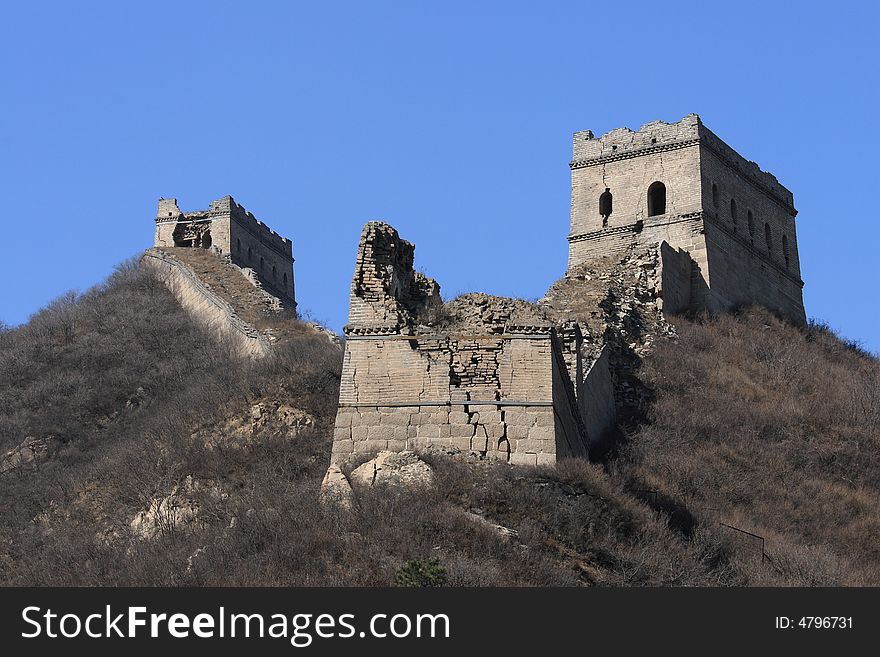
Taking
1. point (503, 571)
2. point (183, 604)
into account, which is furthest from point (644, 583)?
point (183, 604)

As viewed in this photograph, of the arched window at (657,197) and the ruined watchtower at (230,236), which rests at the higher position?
the ruined watchtower at (230,236)

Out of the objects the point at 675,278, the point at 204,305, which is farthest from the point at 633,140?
the point at 204,305

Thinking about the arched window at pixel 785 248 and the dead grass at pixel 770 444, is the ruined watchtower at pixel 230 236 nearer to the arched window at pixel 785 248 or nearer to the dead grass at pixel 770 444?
the arched window at pixel 785 248

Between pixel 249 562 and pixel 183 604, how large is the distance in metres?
4.79

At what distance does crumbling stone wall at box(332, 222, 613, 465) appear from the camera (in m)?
27.3

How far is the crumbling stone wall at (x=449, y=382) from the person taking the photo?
89.7 feet

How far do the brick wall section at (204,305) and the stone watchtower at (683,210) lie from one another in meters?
7.26

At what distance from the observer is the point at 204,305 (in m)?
49.7

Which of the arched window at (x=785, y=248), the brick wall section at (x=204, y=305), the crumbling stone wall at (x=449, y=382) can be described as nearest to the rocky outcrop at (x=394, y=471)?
the crumbling stone wall at (x=449, y=382)

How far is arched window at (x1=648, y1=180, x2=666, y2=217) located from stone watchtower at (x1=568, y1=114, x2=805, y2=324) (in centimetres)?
2

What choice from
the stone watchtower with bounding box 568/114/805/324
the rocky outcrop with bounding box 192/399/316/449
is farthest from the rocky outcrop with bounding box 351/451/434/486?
the stone watchtower with bounding box 568/114/805/324

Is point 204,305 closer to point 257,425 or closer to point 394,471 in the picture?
point 257,425

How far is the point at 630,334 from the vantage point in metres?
40.9

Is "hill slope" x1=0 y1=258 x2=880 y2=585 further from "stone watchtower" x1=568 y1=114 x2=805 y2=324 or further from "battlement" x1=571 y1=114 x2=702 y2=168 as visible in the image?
"battlement" x1=571 y1=114 x2=702 y2=168
